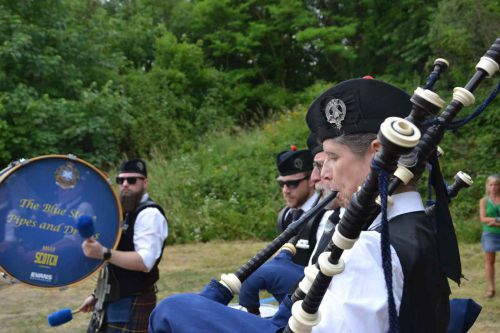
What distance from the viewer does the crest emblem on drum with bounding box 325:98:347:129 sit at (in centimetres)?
173

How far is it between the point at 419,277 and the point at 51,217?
9.90 feet

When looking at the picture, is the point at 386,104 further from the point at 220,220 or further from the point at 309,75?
the point at 309,75

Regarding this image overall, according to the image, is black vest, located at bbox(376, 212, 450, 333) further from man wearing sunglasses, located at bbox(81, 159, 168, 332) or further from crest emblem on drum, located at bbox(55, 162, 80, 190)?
crest emblem on drum, located at bbox(55, 162, 80, 190)

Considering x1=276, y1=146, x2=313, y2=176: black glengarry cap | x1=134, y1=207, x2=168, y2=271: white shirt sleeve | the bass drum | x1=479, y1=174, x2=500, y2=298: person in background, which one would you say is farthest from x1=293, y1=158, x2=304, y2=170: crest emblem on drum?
x1=479, y1=174, x2=500, y2=298: person in background

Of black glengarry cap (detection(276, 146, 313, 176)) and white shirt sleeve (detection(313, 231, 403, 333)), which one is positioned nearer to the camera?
white shirt sleeve (detection(313, 231, 403, 333))

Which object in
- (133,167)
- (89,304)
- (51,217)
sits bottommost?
(89,304)

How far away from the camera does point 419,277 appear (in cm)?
157

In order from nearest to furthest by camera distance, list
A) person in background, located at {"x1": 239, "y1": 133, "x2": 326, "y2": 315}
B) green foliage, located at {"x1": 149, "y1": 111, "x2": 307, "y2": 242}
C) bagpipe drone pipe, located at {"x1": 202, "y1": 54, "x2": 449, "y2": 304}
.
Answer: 1. bagpipe drone pipe, located at {"x1": 202, "y1": 54, "x2": 449, "y2": 304}
2. person in background, located at {"x1": 239, "y1": 133, "x2": 326, "y2": 315}
3. green foliage, located at {"x1": 149, "y1": 111, "x2": 307, "y2": 242}

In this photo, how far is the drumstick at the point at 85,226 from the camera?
12.6ft

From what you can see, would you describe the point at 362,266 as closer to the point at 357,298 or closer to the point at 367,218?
the point at 357,298

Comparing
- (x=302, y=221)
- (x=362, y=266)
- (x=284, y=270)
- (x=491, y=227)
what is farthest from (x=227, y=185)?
(x=362, y=266)

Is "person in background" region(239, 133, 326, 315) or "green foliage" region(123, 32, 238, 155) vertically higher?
"person in background" region(239, 133, 326, 315)

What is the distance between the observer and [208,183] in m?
13.7

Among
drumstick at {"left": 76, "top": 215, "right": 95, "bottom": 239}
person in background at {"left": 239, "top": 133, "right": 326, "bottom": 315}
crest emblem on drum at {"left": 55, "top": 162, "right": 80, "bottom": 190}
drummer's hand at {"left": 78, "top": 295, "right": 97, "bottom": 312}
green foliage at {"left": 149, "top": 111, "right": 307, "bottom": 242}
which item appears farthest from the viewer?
green foliage at {"left": 149, "top": 111, "right": 307, "bottom": 242}
